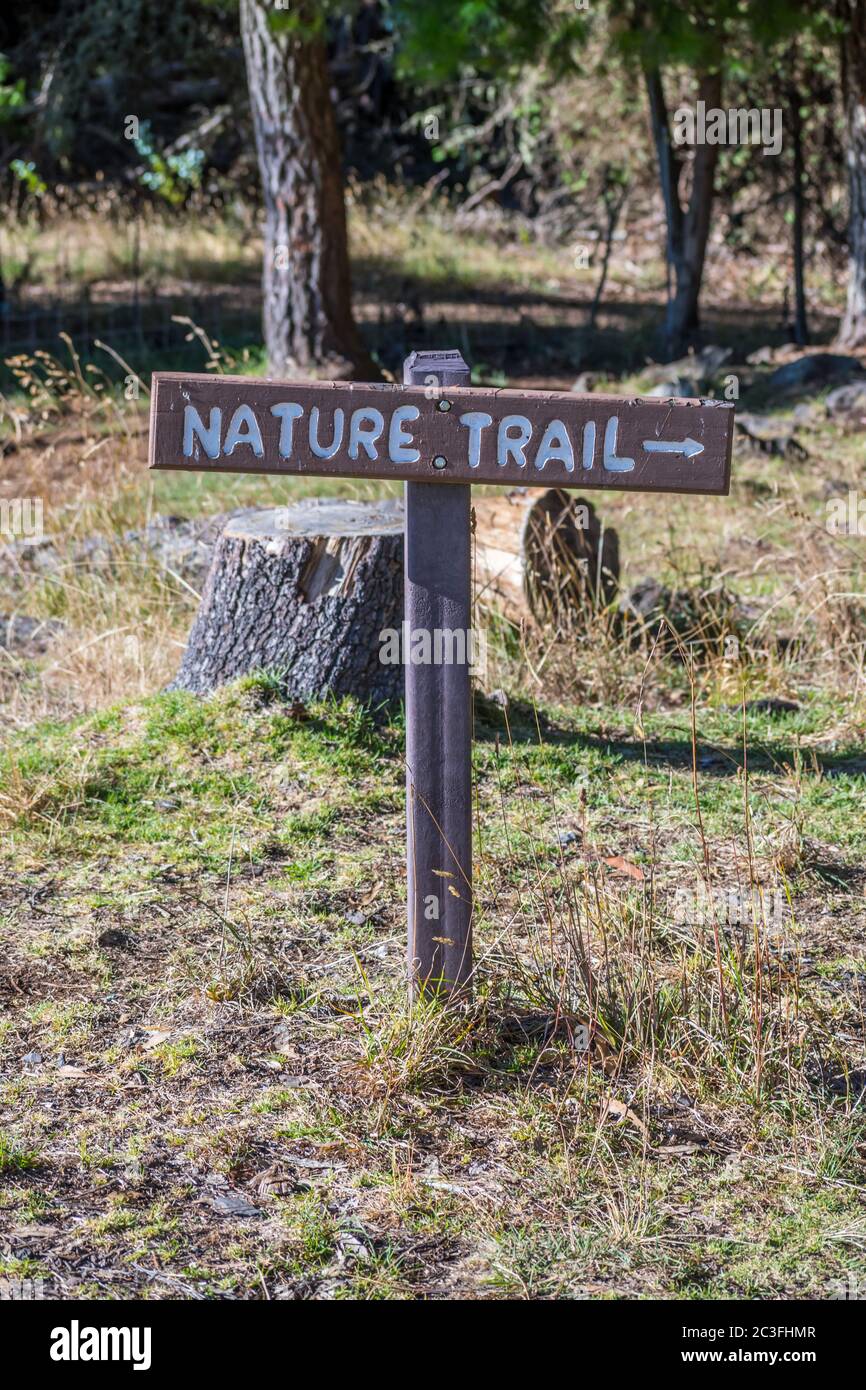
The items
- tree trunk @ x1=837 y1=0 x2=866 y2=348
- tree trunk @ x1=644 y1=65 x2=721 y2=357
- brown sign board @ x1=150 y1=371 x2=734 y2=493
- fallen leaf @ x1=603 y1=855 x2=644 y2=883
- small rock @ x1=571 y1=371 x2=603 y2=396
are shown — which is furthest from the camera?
tree trunk @ x1=644 y1=65 x2=721 y2=357

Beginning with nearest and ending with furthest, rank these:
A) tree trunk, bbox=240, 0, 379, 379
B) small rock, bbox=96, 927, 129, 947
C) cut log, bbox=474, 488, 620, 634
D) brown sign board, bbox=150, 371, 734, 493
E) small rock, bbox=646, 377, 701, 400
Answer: brown sign board, bbox=150, 371, 734, 493
small rock, bbox=96, 927, 129, 947
cut log, bbox=474, 488, 620, 634
tree trunk, bbox=240, 0, 379, 379
small rock, bbox=646, 377, 701, 400

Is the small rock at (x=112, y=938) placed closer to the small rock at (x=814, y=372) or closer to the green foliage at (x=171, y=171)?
the small rock at (x=814, y=372)

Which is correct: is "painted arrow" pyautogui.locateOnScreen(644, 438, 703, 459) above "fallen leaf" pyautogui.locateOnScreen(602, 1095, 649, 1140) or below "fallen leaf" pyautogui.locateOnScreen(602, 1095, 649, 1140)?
above

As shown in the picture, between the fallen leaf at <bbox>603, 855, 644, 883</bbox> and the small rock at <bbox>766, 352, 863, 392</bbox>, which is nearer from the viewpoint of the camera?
the fallen leaf at <bbox>603, 855, 644, 883</bbox>

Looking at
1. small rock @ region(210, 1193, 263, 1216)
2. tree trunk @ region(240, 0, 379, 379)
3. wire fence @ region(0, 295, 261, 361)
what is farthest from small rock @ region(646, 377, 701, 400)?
small rock @ region(210, 1193, 263, 1216)

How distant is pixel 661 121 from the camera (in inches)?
447

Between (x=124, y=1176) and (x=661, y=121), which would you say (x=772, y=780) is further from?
(x=661, y=121)

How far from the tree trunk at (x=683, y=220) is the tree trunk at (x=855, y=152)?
3.28 feet

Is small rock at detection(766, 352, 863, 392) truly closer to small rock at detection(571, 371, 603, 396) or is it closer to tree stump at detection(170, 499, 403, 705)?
small rock at detection(571, 371, 603, 396)

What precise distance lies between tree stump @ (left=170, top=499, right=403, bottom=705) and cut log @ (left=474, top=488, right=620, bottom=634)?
0.76 meters

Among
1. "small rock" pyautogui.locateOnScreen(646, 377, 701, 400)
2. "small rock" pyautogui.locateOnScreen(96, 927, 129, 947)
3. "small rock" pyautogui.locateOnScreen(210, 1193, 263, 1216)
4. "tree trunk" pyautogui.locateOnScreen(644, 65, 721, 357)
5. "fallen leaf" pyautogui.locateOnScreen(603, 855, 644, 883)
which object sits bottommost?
"small rock" pyautogui.locateOnScreen(210, 1193, 263, 1216)

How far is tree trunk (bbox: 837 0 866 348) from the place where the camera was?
35.1 ft

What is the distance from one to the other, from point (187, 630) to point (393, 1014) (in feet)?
8.93
